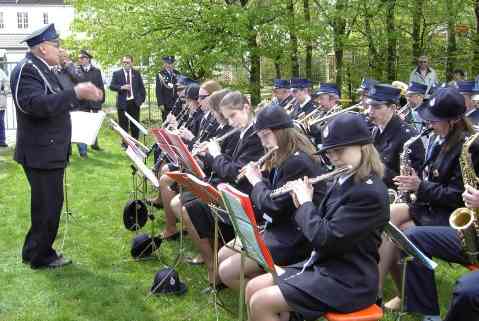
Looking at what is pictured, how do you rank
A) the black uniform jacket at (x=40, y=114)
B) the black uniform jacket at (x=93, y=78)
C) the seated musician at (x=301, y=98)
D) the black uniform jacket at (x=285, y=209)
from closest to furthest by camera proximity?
the black uniform jacket at (x=285, y=209)
the black uniform jacket at (x=40, y=114)
the seated musician at (x=301, y=98)
the black uniform jacket at (x=93, y=78)

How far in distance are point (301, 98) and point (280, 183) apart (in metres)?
5.55

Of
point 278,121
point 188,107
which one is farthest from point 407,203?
point 188,107

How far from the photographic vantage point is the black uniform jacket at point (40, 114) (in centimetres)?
543

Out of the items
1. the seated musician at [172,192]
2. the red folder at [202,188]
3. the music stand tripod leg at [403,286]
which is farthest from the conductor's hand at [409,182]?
→ the seated musician at [172,192]

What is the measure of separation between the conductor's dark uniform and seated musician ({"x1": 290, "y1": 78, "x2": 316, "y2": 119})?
4.16m

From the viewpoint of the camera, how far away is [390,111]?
591cm

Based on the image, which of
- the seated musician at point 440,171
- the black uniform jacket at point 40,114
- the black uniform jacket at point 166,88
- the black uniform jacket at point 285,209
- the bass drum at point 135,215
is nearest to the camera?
the black uniform jacket at point 285,209

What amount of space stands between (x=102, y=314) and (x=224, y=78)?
12.9m

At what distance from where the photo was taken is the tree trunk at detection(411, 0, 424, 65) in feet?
47.5

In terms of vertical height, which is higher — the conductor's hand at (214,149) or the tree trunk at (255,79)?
the tree trunk at (255,79)

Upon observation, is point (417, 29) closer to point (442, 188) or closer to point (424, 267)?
point (442, 188)

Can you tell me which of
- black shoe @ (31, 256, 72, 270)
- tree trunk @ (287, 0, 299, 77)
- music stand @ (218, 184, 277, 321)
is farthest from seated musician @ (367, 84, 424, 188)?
tree trunk @ (287, 0, 299, 77)

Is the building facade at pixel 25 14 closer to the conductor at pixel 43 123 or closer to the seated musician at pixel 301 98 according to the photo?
the seated musician at pixel 301 98

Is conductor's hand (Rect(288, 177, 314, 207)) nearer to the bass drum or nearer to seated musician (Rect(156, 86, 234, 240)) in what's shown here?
seated musician (Rect(156, 86, 234, 240))
